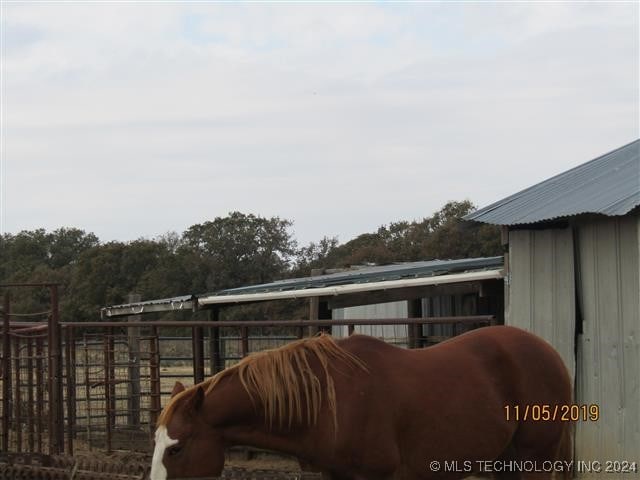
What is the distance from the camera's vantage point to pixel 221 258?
42.6 m

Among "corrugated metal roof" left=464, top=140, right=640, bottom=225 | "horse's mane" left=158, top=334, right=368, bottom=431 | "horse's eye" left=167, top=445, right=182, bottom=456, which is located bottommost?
"horse's eye" left=167, top=445, right=182, bottom=456

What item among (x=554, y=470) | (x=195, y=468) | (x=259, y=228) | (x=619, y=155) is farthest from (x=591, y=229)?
(x=259, y=228)

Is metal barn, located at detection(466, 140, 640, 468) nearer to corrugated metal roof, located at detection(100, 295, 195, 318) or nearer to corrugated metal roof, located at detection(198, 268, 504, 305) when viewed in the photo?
corrugated metal roof, located at detection(198, 268, 504, 305)

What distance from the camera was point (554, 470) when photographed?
6766 millimetres

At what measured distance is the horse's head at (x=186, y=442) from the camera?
571cm

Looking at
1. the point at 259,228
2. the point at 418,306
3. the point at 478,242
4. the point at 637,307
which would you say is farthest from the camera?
the point at 259,228

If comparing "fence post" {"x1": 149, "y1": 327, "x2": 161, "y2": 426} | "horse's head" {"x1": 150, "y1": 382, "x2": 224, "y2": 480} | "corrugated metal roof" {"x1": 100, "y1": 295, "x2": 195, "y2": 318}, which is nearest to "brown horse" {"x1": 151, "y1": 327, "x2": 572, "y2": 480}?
"horse's head" {"x1": 150, "y1": 382, "x2": 224, "y2": 480}

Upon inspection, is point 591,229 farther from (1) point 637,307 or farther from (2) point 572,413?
(2) point 572,413

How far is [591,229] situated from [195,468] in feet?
18.7

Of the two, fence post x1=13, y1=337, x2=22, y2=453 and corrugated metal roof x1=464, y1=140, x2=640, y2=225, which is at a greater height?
corrugated metal roof x1=464, y1=140, x2=640, y2=225

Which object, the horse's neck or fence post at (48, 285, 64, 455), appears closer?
the horse's neck

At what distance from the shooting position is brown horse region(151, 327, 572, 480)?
584 cm
